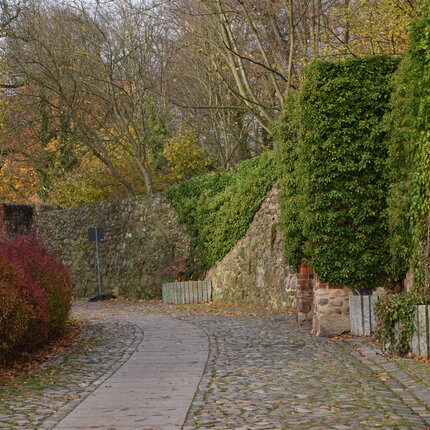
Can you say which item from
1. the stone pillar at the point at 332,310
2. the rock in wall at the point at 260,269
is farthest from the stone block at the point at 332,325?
the rock in wall at the point at 260,269

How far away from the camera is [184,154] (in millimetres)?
27734

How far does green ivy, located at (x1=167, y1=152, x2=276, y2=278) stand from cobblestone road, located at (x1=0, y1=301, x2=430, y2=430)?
22.2 ft

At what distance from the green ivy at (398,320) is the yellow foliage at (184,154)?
18501 millimetres

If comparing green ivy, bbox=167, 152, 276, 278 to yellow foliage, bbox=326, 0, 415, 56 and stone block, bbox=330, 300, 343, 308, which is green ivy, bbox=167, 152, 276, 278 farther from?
stone block, bbox=330, 300, 343, 308

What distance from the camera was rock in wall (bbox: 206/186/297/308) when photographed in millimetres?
17656

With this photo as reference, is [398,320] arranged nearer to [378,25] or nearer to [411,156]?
[411,156]

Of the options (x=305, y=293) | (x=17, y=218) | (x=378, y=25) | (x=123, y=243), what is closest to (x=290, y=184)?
(x=305, y=293)

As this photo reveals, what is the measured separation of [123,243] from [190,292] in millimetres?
5203

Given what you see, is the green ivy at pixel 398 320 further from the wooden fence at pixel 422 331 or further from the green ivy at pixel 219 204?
the green ivy at pixel 219 204

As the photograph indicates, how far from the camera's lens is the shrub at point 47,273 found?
1142cm

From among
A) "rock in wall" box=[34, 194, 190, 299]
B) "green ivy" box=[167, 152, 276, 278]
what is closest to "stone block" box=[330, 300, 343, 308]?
"green ivy" box=[167, 152, 276, 278]

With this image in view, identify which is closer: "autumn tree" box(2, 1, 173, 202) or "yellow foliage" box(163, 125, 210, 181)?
"autumn tree" box(2, 1, 173, 202)

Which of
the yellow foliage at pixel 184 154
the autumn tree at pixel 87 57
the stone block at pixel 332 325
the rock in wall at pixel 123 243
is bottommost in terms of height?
the stone block at pixel 332 325

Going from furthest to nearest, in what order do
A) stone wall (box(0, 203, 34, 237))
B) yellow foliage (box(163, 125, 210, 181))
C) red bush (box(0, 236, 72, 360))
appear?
stone wall (box(0, 203, 34, 237))
yellow foliage (box(163, 125, 210, 181))
red bush (box(0, 236, 72, 360))
